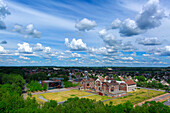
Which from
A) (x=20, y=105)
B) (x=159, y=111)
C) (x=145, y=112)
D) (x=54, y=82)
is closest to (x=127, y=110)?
(x=145, y=112)

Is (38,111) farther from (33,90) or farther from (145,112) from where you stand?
(33,90)

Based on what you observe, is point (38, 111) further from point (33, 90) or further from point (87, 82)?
point (87, 82)

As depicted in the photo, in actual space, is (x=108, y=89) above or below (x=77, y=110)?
below

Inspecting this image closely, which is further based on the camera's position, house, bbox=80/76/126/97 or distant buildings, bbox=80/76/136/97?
distant buildings, bbox=80/76/136/97

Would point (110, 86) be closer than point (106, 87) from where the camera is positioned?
Yes

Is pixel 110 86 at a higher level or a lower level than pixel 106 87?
higher

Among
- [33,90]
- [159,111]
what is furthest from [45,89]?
[159,111]

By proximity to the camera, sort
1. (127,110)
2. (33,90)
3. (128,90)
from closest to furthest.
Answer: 1. (127,110)
2. (33,90)
3. (128,90)

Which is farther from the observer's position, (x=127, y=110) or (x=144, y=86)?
(x=144, y=86)

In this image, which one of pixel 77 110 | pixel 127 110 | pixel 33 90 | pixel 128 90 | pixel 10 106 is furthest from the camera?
pixel 128 90

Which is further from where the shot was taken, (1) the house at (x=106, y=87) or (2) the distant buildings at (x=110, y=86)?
(2) the distant buildings at (x=110, y=86)
